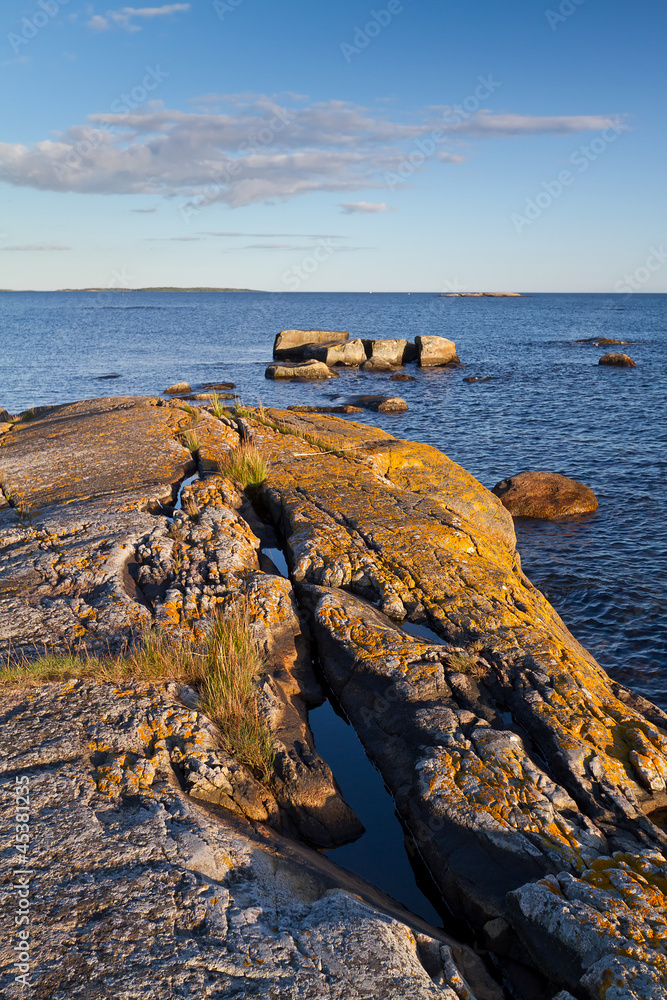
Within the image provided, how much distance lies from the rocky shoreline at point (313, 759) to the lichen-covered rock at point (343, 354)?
3997 cm

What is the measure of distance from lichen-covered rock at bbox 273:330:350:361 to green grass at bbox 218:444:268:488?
1644 inches

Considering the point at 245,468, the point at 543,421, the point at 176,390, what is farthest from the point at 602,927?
the point at 176,390

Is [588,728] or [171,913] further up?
[171,913]

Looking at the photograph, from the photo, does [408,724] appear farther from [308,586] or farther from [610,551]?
[610,551]

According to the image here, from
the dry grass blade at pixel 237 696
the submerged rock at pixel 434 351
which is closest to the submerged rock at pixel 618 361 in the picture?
the submerged rock at pixel 434 351

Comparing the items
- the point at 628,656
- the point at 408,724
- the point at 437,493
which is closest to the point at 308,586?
the point at 408,724

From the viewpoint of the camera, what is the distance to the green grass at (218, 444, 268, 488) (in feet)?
31.5

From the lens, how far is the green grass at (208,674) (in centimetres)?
498

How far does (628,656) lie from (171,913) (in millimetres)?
9354

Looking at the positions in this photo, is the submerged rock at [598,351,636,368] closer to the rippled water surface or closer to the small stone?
the rippled water surface

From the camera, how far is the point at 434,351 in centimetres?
4941

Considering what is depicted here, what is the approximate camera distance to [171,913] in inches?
129

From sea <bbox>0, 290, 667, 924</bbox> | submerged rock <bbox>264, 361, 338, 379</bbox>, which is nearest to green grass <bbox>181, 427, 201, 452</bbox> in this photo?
sea <bbox>0, 290, 667, 924</bbox>

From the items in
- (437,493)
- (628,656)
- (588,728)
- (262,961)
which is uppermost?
(437,493)
